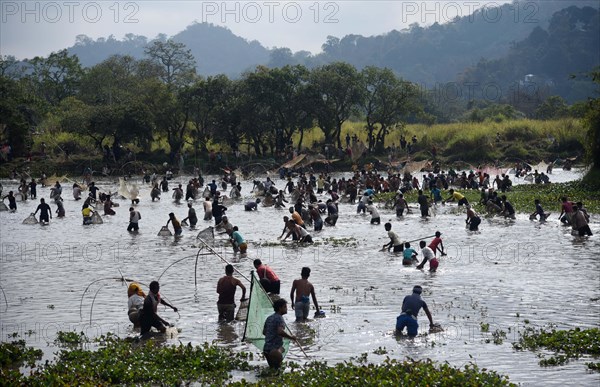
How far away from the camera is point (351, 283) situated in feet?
77.0

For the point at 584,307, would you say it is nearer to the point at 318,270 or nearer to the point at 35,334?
the point at 318,270

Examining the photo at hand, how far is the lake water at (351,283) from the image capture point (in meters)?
16.9

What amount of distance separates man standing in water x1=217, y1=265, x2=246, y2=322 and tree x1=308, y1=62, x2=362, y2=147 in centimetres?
5375

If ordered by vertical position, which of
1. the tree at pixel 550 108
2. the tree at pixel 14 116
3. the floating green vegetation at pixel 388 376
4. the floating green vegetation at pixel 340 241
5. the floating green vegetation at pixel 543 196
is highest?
the tree at pixel 550 108

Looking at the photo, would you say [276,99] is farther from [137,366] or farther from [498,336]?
[137,366]

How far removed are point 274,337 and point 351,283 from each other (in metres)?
9.04

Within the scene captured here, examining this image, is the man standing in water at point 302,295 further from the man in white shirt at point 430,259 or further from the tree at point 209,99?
the tree at point 209,99

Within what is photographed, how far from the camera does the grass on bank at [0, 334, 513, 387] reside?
13.5 metres

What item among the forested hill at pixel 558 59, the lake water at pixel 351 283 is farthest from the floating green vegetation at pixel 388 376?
the forested hill at pixel 558 59

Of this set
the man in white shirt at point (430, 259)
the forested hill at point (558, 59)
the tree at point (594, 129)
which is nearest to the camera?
the man in white shirt at point (430, 259)

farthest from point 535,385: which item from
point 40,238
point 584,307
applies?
point 40,238

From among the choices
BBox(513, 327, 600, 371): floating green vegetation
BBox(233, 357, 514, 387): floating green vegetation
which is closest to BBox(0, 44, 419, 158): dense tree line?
BBox(513, 327, 600, 371): floating green vegetation

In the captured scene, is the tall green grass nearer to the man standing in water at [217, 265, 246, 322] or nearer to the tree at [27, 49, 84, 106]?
the tree at [27, 49, 84, 106]

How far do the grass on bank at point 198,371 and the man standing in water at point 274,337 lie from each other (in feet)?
1.16
